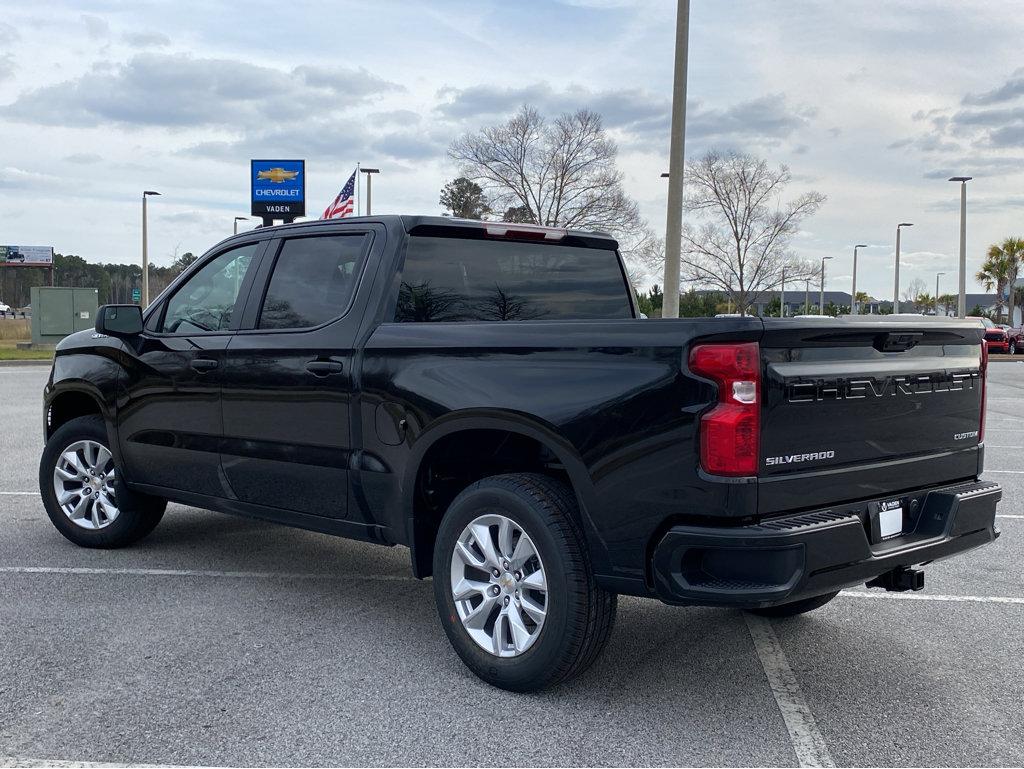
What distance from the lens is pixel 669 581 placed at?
3.51 m

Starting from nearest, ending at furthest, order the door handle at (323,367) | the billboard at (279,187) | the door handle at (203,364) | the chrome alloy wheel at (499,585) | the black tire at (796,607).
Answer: the chrome alloy wheel at (499,585) < the door handle at (323,367) < the black tire at (796,607) < the door handle at (203,364) < the billboard at (279,187)

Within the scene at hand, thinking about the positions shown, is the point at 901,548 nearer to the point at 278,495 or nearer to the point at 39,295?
the point at 278,495

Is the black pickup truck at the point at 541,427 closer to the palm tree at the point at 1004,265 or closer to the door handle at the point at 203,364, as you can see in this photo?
the door handle at the point at 203,364

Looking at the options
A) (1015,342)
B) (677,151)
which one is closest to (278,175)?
(677,151)

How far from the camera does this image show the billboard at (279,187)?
41.2 meters

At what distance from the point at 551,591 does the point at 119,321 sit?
323cm

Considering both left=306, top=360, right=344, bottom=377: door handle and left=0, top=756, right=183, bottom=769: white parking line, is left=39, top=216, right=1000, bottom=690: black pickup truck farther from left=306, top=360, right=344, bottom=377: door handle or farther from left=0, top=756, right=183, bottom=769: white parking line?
left=0, top=756, right=183, bottom=769: white parking line

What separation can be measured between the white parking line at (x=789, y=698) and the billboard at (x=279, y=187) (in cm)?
3811

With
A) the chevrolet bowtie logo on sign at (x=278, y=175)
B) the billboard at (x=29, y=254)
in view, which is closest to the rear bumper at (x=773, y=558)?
the chevrolet bowtie logo on sign at (x=278, y=175)

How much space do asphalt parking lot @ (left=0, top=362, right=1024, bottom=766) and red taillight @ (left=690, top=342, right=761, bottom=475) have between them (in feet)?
3.16

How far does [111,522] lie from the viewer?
619 cm

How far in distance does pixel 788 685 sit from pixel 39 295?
116 feet

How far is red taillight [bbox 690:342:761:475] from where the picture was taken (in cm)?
339

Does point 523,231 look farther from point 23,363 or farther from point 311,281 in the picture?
point 23,363
